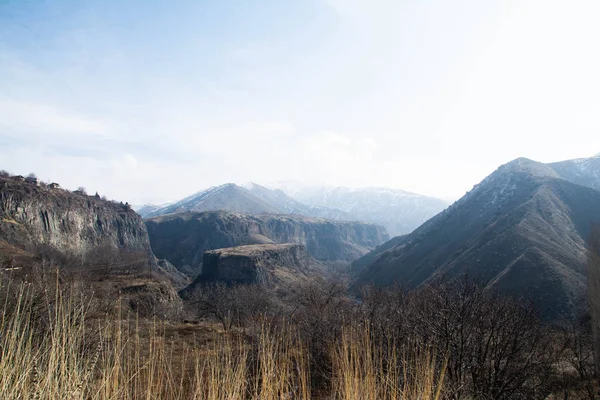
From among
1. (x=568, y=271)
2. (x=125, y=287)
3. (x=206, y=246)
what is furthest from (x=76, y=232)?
(x=568, y=271)

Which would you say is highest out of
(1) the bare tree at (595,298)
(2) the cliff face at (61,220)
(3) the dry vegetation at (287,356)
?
(2) the cliff face at (61,220)

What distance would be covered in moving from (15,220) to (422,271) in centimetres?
10872

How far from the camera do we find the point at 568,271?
58812mm

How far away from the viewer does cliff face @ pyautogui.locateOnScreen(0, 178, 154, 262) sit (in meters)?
74.2

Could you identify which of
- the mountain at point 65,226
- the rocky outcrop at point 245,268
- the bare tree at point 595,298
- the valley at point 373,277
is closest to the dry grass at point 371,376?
the valley at point 373,277

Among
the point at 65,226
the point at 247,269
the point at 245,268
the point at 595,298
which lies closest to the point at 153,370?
the point at 595,298

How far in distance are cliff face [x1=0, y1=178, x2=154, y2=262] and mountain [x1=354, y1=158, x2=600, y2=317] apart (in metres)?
88.6

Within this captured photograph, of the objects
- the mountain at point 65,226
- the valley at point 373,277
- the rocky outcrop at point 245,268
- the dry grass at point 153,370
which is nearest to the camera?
the dry grass at point 153,370

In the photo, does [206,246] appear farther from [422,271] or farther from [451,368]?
[451,368]

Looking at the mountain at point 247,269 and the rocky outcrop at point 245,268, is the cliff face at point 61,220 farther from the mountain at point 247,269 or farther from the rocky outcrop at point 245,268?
the rocky outcrop at point 245,268

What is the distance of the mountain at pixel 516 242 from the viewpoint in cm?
5834

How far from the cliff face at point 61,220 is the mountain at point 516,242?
291ft

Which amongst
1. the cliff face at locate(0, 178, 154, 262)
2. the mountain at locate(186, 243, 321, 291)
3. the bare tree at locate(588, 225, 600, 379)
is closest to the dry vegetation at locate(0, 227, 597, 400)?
the bare tree at locate(588, 225, 600, 379)

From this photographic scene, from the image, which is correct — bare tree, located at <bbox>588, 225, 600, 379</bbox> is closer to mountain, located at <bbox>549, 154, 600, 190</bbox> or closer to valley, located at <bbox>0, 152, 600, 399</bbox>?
valley, located at <bbox>0, 152, 600, 399</bbox>
